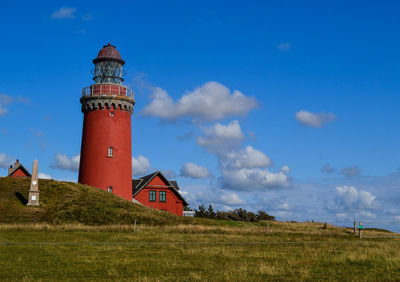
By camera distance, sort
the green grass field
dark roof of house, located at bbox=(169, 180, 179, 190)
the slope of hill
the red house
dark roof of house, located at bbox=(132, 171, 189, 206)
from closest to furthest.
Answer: the green grass field, the slope of hill, dark roof of house, located at bbox=(132, 171, 189, 206), the red house, dark roof of house, located at bbox=(169, 180, 179, 190)

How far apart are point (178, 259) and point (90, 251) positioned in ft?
13.9

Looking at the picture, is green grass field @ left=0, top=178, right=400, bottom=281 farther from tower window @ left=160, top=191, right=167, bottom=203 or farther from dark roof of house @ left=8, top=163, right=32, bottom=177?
dark roof of house @ left=8, top=163, right=32, bottom=177

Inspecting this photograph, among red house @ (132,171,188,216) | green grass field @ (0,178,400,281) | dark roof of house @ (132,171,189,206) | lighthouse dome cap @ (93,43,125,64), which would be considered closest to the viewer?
green grass field @ (0,178,400,281)

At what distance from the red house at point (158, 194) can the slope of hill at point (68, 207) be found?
11.9m

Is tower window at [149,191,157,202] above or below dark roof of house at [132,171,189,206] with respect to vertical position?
below

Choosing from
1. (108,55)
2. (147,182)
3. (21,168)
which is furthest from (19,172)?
(108,55)

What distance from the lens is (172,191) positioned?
5884 centimetres

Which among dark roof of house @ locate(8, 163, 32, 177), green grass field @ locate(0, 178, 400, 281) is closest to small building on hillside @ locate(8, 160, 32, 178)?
dark roof of house @ locate(8, 163, 32, 177)

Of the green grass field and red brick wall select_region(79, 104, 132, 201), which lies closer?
the green grass field

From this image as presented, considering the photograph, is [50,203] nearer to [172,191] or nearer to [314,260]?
[172,191]

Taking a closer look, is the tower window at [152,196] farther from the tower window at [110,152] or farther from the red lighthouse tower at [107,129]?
the tower window at [110,152]

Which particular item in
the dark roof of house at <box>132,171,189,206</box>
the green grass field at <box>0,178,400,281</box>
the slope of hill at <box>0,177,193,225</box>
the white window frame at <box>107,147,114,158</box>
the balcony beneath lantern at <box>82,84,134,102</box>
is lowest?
the green grass field at <box>0,178,400,281</box>

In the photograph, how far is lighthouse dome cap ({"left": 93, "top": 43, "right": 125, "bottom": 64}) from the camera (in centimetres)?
4894

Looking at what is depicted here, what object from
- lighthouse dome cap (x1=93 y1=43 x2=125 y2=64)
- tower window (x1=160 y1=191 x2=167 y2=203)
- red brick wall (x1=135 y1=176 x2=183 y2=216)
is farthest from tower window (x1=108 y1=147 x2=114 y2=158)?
tower window (x1=160 y1=191 x2=167 y2=203)
